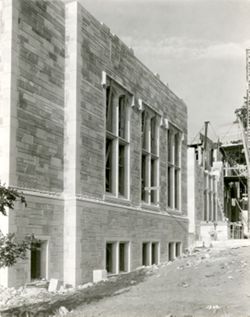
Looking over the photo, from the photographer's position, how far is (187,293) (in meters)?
15.5

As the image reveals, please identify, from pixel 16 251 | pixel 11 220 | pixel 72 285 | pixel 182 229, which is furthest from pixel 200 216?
pixel 16 251

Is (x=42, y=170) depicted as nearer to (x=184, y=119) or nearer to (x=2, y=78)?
(x=2, y=78)

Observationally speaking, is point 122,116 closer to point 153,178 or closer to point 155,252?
point 153,178

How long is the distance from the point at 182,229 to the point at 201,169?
31.3 feet

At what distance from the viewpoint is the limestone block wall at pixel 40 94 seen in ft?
55.3

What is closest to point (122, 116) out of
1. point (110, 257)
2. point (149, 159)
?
point (149, 159)

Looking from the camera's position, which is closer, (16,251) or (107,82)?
(16,251)

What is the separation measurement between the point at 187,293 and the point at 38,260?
4.96 metres

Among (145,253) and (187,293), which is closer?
(187,293)

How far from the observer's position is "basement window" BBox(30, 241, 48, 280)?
17.1 meters

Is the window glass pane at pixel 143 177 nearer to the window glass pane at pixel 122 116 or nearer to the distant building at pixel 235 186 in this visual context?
the window glass pane at pixel 122 116

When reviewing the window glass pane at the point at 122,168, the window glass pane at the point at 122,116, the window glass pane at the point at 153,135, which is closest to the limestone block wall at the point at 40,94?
the window glass pane at the point at 122,116

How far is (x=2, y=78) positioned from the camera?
16344 millimetres

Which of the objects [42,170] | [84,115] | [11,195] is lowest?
[11,195]
